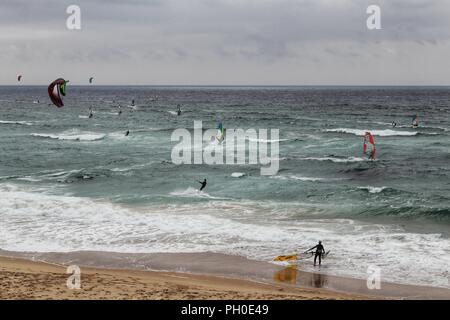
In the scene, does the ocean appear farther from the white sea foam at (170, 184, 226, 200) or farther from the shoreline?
the shoreline

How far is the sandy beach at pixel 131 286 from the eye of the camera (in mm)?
13039

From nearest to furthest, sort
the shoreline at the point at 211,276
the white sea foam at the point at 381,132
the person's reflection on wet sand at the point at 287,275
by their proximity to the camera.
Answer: the shoreline at the point at 211,276 < the person's reflection on wet sand at the point at 287,275 < the white sea foam at the point at 381,132

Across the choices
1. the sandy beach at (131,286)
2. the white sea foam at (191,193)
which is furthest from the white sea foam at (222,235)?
the sandy beach at (131,286)

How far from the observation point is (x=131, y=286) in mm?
14125

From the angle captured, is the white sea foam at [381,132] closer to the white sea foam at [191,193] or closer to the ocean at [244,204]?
the ocean at [244,204]

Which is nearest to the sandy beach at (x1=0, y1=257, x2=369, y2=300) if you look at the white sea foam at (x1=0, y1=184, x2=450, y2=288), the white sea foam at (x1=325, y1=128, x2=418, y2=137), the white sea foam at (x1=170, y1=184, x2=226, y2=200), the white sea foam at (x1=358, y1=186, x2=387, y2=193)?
the white sea foam at (x1=0, y1=184, x2=450, y2=288)

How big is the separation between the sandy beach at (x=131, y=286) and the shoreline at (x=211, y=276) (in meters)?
0.02

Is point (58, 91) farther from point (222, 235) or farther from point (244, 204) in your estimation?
point (244, 204)

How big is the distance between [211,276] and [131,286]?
284 cm

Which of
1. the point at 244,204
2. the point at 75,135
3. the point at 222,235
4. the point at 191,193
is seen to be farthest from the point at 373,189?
the point at 75,135

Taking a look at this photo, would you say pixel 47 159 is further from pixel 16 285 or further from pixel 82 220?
pixel 16 285

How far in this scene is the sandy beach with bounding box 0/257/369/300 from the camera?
13.0 meters

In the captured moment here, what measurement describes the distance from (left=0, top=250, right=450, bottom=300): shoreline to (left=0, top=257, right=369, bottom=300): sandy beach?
25 millimetres

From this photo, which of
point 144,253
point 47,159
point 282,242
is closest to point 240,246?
point 282,242
